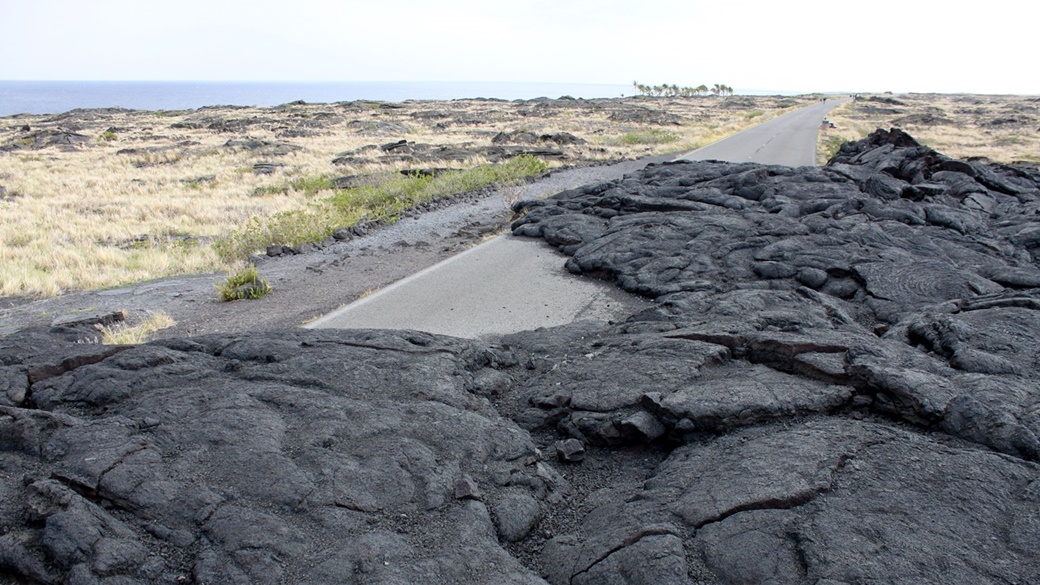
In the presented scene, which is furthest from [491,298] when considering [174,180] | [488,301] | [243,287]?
[174,180]

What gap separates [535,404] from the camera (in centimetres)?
552

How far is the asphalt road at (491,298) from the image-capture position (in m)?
8.38

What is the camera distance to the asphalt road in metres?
8.38

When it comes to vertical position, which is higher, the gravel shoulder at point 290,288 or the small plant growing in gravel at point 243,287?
the small plant growing in gravel at point 243,287

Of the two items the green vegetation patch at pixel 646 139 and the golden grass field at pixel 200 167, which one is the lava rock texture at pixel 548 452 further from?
the green vegetation patch at pixel 646 139

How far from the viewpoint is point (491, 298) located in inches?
372

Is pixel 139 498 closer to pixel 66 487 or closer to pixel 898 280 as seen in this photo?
pixel 66 487

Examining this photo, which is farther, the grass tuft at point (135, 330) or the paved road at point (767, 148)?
the paved road at point (767, 148)

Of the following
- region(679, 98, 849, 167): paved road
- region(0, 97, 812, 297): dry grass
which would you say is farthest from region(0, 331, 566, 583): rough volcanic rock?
region(679, 98, 849, 167): paved road

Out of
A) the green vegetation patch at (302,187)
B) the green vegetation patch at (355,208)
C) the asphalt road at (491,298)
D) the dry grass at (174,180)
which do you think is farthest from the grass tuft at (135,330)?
the green vegetation patch at (302,187)

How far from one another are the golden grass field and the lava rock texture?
770 centimetres

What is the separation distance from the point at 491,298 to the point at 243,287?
385cm

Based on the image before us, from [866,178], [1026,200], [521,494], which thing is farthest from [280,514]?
[1026,200]

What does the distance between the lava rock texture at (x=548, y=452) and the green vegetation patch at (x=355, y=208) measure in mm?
7140
